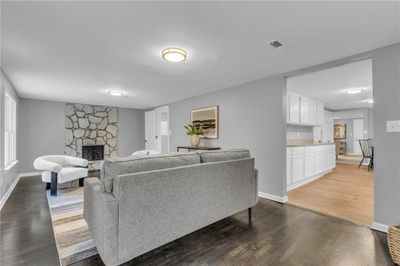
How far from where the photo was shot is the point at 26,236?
2.13 m

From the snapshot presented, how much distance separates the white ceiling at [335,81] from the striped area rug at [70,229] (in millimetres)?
4068

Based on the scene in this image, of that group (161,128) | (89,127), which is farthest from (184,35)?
(89,127)

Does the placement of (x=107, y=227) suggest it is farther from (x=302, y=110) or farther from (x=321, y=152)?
(x=321, y=152)

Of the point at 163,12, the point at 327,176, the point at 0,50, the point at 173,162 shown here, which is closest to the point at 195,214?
the point at 173,162

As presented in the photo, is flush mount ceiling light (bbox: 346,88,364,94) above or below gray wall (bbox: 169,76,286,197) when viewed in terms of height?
above

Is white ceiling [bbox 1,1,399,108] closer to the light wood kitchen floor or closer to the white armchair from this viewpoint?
the white armchair

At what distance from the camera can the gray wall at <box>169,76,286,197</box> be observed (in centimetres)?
336

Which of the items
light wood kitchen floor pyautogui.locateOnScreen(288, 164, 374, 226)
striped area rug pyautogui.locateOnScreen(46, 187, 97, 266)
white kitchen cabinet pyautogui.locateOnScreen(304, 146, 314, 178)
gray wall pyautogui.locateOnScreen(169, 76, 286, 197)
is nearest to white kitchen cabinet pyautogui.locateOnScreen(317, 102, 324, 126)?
white kitchen cabinet pyautogui.locateOnScreen(304, 146, 314, 178)

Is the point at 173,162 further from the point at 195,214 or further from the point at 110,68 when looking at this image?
the point at 110,68

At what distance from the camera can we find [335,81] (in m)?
3.87

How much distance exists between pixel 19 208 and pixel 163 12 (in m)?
3.51

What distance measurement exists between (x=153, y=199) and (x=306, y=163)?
13.0ft

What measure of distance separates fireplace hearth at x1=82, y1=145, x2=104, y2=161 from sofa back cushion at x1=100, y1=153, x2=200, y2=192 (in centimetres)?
553

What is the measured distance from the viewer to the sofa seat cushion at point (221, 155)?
7.11 ft
